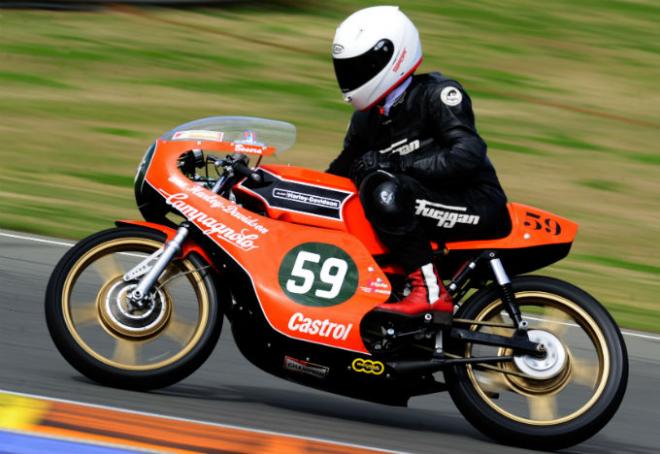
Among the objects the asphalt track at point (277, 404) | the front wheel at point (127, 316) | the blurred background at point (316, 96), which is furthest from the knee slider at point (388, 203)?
the blurred background at point (316, 96)

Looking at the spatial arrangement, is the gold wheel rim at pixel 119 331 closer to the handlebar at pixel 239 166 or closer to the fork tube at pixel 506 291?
the handlebar at pixel 239 166

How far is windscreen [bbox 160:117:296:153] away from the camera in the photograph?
5.48 meters

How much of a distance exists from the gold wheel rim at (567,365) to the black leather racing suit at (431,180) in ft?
1.08

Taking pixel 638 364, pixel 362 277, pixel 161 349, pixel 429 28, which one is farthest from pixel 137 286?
pixel 429 28

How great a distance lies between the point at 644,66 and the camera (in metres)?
17.4

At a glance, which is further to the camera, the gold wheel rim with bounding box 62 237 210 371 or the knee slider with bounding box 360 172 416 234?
the gold wheel rim with bounding box 62 237 210 371

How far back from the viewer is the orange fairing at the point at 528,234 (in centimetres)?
542

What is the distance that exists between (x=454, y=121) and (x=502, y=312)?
92 cm

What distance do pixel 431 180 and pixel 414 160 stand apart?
0.38ft

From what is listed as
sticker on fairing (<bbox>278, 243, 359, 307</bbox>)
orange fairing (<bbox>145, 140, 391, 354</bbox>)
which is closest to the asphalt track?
orange fairing (<bbox>145, 140, 391, 354</bbox>)

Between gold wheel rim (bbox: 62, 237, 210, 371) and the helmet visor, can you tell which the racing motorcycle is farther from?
the helmet visor

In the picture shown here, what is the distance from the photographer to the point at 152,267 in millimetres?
5363

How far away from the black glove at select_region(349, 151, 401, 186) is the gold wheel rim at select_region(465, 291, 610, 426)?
0.76m

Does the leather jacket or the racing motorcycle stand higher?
the leather jacket
